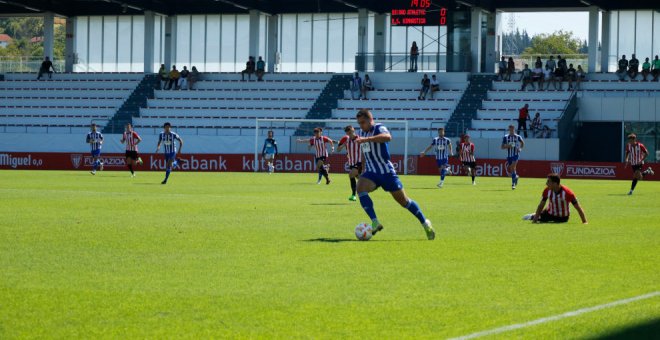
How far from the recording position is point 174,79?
66375mm

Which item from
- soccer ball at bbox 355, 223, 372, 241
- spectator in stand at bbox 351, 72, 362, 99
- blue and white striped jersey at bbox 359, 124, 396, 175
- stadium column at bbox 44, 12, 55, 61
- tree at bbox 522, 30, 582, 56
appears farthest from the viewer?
tree at bbox 522, 30, 582, 56

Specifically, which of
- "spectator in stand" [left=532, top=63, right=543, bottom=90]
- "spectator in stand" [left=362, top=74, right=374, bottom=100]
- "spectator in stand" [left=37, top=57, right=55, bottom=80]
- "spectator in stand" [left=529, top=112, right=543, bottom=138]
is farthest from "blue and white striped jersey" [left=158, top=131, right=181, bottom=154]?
"spectator in stand" [left=37, top=57, right=55, bottom=80]

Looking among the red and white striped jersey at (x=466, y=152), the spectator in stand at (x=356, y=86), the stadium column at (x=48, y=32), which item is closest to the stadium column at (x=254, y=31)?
the spectator in stand at (x=356, y=86)

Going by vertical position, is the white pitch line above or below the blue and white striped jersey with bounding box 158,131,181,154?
below

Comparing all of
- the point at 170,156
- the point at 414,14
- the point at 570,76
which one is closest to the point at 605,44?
the point at 570,76

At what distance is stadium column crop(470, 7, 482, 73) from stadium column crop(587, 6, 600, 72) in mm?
6104

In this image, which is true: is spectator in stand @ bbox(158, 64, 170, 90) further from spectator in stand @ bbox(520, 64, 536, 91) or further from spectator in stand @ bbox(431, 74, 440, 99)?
spectator in stand @ bbox(520, 64, 536, 91)

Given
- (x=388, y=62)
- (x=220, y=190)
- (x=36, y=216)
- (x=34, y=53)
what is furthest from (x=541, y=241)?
(x=34, y=53)

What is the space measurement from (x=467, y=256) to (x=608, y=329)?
209 inches

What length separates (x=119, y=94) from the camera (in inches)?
2616

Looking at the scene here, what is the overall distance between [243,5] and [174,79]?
235 inches

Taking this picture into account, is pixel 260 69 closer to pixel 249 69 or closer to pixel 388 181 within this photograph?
pixel 249 69

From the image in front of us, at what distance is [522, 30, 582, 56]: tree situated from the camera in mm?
140125

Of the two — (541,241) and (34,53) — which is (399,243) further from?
(34,53)
